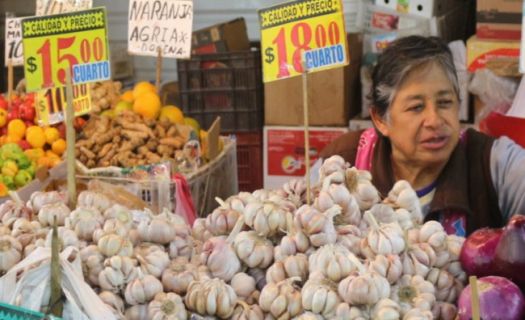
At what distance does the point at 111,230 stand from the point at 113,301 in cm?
17

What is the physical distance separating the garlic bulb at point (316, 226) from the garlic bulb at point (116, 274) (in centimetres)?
32

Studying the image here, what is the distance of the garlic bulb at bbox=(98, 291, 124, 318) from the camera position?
4.99 ft

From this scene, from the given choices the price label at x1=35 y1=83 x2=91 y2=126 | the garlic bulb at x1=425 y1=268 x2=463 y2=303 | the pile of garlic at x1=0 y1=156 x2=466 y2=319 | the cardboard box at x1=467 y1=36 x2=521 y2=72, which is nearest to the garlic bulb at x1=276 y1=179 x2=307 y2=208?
the pile of garlic at x1=0 y1=156 x2=466 y2=319

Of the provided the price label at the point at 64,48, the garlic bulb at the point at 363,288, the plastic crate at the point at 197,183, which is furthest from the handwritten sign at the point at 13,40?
the garlic bulb at the point at 363,288

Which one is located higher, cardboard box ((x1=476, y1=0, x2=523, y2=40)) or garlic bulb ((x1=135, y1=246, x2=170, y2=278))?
cardboard box ((x1=476, y1=0, x2=523, y2=40))

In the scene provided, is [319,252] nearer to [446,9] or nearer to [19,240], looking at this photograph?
[19,240]

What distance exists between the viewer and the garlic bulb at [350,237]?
62.9 inches

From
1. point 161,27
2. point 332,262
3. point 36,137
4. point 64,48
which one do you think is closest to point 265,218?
point 332,262

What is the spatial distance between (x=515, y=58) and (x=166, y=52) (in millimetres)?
1753

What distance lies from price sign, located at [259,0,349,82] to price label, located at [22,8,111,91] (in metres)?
0.71

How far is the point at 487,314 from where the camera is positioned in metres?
1.47

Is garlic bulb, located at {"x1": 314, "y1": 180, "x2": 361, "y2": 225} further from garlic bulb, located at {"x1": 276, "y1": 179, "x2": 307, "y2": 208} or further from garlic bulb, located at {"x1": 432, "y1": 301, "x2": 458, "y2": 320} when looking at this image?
garlic bulb, located at {"x1": 432, "y1": 301, "x2": 458, "y2": 320}

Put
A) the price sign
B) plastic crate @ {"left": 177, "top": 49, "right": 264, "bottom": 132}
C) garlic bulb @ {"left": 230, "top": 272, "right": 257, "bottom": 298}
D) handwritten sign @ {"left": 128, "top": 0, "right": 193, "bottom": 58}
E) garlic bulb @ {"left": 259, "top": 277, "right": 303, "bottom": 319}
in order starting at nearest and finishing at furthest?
garlic bulb @ {"left": 259, "top": 277, "right": 303, "bottom": 319} < garlic bulb @ {"left": 230, "top": 272, "right": 257, "bottom": 298} < the price sign < handwritten sign @ {"left": 128, "top": 0, "right": 193, "bottom": 58} < plastic crate @ {"left": 177, "top": 49, "right": 264, "bottom": 132}

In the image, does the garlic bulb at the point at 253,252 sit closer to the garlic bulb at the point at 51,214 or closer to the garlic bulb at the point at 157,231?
the garlic bulb at the point at 157,231
